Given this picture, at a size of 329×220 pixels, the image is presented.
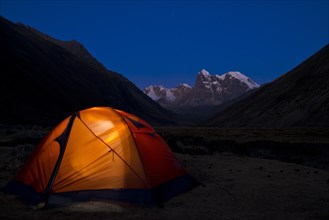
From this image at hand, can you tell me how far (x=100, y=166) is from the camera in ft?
28.2

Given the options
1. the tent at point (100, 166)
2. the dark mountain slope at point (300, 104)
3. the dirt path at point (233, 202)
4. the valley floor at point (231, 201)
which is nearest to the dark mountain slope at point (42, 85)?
the dark mountain slope at point (300, 104)

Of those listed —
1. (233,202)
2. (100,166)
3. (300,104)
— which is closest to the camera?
(233,202)

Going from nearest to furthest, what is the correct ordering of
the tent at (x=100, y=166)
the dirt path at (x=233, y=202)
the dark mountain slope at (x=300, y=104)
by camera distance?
the dirt path at (x=233, y=202) < the tent at (x=100, y=166) < the dark mountain slope at (x=300, y=104)

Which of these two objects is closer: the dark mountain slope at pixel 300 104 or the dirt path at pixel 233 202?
the dirt path at pixel 233 202

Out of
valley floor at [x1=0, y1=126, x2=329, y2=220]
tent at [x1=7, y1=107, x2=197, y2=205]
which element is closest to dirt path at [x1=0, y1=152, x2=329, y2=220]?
valley floor at [x1=0, y1=126, x2=329, y2=220]

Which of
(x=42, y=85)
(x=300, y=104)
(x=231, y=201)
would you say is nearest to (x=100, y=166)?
(x=231, y=201)

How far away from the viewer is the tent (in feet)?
26.7

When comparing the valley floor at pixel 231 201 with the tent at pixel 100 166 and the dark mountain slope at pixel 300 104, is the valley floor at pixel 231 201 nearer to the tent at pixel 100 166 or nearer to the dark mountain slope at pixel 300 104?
the tent at pixel 100 166

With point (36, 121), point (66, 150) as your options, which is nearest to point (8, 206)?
point (66, 150)

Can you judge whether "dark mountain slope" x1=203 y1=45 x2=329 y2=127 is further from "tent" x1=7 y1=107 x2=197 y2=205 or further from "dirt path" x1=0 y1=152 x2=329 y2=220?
"tent" x1=7 y1=107 x2=197 y2=205

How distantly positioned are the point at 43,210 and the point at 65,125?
9.58ft

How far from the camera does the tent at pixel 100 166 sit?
26.7ft

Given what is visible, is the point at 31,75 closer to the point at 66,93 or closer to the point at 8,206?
the point at 66,93

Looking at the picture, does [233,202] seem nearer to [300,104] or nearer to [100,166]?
[100,166]
